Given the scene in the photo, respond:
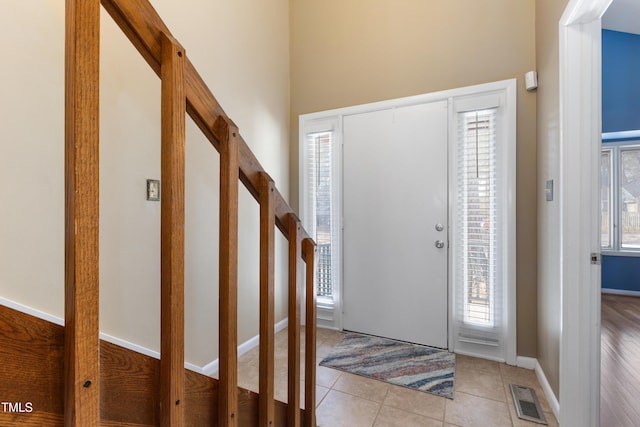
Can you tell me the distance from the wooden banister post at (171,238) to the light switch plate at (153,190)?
116 centimetres

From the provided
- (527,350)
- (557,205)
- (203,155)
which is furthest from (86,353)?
(527,350)

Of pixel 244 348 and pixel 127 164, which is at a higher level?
pixel 127 164

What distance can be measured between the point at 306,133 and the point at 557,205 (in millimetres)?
2174

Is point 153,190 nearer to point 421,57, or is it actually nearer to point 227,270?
point 227,270

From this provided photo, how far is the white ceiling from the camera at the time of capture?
10.8ft

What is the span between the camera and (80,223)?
0.50m

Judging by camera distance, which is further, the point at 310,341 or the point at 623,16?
the point at 623,16

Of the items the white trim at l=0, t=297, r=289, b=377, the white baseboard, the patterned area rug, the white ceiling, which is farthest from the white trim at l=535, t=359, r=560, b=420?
the white ceiling

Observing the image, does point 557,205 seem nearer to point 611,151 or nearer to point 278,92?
point 278,92

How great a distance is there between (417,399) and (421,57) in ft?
8.63

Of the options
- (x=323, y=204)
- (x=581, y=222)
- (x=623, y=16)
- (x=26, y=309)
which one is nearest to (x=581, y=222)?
(x=581, y=222)

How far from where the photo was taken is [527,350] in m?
2.15

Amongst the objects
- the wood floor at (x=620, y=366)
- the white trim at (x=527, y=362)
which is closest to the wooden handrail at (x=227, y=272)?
the wood floor at (x=620, y=366)

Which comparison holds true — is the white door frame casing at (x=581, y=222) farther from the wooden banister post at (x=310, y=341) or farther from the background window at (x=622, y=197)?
the background window at (x=622, y=197)
